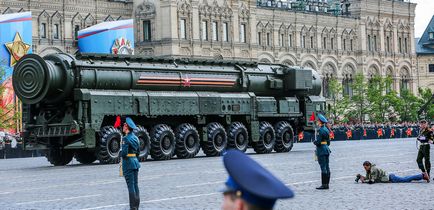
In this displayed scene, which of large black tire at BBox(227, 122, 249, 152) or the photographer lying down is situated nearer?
the photographer lying down

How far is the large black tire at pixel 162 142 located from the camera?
35.2 meters

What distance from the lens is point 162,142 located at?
1400 inches

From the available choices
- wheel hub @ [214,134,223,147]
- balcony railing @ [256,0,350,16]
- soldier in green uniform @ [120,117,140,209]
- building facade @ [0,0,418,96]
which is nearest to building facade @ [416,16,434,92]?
building facade @ [0,0,418,96]

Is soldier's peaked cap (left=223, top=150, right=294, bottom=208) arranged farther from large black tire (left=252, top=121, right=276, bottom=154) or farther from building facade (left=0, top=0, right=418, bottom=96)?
building facade (left=0, top=0, right=418, bottom=96)

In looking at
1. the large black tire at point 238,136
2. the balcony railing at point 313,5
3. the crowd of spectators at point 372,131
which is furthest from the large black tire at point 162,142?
the balcony railing at point 313,5

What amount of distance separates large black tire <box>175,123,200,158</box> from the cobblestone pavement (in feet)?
22.3

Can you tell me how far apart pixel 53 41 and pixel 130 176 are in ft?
185

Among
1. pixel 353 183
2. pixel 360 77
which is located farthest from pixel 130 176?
pixel 360 77

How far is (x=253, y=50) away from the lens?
278 feet

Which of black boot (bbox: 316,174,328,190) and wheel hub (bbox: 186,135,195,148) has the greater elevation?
wheel hub (bbox: 186,135,195,148)

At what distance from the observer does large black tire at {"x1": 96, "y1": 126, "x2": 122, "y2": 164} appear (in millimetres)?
33250

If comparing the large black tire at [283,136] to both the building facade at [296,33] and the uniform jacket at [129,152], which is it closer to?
the uniform jacket at [129,152]

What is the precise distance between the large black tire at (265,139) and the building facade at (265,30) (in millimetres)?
31854

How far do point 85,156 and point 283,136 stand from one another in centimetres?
960
